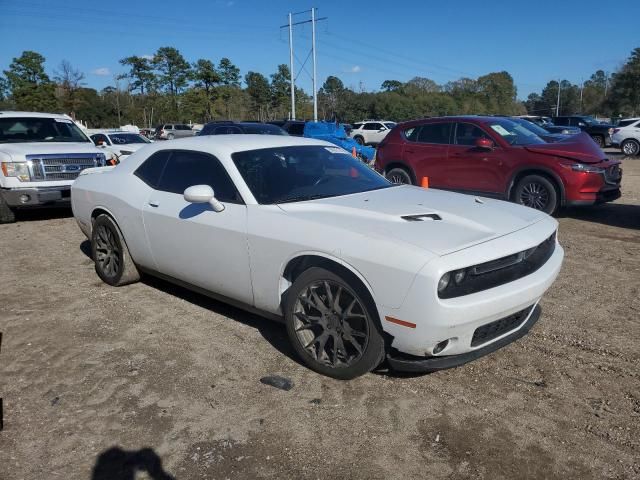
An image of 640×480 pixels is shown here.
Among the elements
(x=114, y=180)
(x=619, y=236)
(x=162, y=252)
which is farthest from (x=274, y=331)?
(x=619, y=236)

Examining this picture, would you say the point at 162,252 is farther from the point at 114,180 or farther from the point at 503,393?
the point at 503,393

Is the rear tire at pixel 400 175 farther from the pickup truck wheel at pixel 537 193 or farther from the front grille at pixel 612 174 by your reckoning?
the front grille at pixel 612 174

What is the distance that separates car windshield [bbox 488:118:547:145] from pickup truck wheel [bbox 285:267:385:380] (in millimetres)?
6419

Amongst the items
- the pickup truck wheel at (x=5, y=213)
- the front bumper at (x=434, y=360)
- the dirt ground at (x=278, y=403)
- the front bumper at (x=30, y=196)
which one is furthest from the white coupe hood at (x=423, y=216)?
the pickup truck wheel at (x=5, y=213)

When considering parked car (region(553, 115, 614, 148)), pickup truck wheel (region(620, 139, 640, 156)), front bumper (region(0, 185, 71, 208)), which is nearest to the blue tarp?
front bumper (region(0, 185, 71, 208))

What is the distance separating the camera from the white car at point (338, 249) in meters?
2.99

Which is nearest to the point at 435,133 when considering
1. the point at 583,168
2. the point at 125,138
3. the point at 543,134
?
the point at 543,134

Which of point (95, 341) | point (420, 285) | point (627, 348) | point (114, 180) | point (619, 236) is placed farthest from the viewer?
point (619, 236)

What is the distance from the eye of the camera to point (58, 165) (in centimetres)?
895

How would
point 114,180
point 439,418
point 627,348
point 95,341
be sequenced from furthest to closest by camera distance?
point 114,180 < point 95,341 < point 627,348 < point 439,418

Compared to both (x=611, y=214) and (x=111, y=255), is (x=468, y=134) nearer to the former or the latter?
(x=611, y=214)

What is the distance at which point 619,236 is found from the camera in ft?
24.3

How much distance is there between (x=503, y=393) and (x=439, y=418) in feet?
1.72

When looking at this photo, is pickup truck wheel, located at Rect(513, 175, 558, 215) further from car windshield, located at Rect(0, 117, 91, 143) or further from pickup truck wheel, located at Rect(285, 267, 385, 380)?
car windshield, located at Rect(0, 117, 91, 143)
